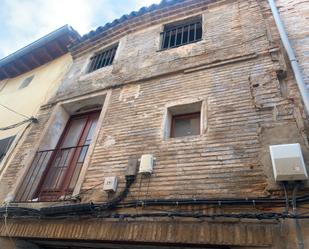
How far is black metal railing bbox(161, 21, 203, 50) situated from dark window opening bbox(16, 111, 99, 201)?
9.78 feet

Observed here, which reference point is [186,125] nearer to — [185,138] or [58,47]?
[185,138]

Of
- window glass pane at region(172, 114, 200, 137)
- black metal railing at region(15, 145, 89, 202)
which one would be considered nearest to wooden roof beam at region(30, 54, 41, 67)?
black metal railing at region(15, 145, 89, 202)

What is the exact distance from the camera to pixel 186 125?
15.9ft

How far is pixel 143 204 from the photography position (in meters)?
3.71

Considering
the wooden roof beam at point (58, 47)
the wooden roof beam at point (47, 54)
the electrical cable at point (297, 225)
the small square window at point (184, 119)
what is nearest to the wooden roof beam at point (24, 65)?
the wooden roof beam at point (47, 54)

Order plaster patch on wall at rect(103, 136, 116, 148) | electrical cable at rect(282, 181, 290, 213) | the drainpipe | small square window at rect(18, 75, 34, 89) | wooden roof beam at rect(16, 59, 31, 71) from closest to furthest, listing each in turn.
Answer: electrical cable at rect(282, 181, 290, 213)
the drainpipe
plaster patch on wall at rect(103, 136, 116, 148)
small square window at rect(18, 75, 34, 89)
wooden roof beam at rect(16, 59, 31, 71)

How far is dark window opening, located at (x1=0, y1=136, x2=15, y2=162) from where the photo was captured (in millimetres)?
7039

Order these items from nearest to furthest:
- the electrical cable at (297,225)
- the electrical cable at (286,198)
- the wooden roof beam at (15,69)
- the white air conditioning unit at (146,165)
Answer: the electrical cable at (297,225) < the electrical cable at (286,198) < the white air conditioning unit at (146,165) < the wooden roof beam at (15,69)

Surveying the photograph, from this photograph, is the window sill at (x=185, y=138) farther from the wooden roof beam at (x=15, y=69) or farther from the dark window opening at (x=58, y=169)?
the wooden roof beam at (x=15, y=69)

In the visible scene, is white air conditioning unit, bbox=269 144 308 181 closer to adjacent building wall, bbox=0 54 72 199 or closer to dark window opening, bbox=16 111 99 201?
dark window opening, bbox=16 111 99 201

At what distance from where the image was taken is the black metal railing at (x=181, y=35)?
680 cm

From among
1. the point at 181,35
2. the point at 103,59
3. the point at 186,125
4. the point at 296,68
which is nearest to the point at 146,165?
the point at 186,125

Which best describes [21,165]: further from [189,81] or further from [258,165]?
[258,165]

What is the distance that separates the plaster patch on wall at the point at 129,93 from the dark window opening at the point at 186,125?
4.02 feet
